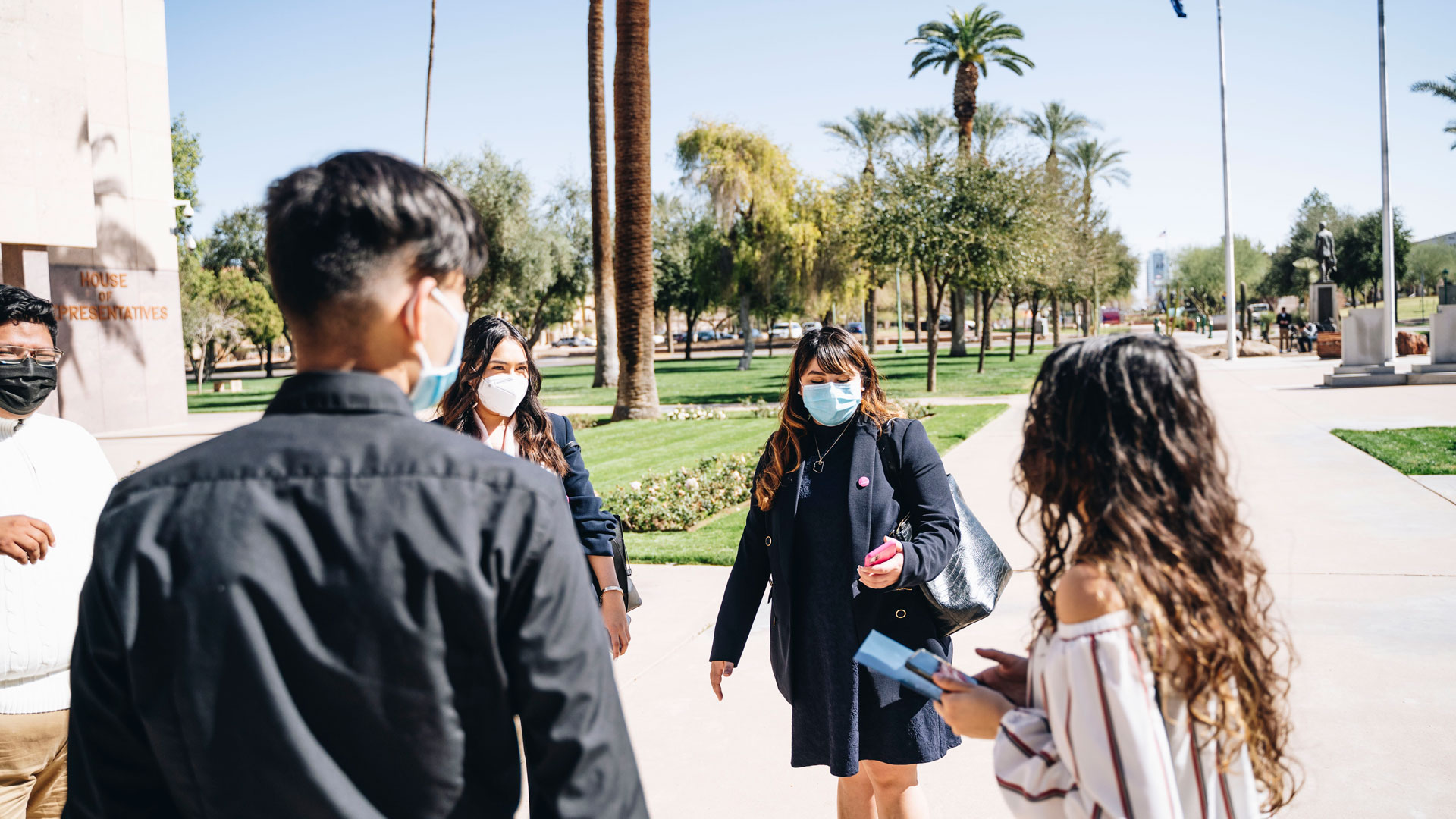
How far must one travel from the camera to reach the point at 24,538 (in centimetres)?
255

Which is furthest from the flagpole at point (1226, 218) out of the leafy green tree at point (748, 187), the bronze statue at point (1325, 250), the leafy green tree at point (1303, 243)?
the leafy green tree at point (1303, 243)

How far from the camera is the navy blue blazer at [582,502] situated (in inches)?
143

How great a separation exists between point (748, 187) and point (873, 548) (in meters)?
35.2

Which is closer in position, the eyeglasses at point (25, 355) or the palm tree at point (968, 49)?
the eyeglasses at point (25, 355)

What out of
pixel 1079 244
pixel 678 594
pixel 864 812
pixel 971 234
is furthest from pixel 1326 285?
pixel 864 812

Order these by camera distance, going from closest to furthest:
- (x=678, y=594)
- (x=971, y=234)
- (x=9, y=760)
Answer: (x=9, y=760) < (x=678, y=594) < (x=971, y=234)

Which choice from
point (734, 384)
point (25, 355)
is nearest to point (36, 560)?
point (25, 355)

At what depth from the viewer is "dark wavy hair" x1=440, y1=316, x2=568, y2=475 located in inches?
145

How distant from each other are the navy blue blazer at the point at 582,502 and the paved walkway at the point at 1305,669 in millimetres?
1089

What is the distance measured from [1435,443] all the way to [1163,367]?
12.3 metres

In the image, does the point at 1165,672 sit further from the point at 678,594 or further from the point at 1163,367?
the point at 678,594

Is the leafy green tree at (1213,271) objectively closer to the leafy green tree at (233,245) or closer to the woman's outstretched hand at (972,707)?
the leafy green tree at (233,245)

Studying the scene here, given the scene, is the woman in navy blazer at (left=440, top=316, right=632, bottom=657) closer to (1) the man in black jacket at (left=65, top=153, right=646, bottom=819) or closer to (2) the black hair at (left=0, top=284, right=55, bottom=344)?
(2) the black hair at (left=0, top=284, right=55, bottom=344)

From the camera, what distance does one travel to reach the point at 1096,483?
1.71 metres
